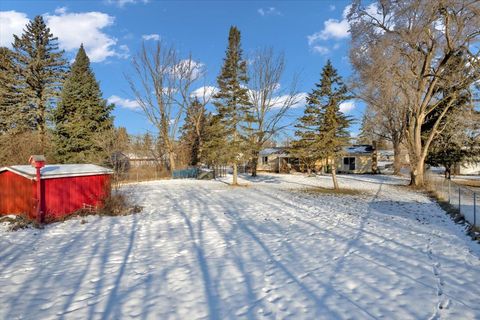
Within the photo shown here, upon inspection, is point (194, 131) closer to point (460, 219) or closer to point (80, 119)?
point (80, 119)

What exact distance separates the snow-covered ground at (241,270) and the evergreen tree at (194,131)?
2748cm

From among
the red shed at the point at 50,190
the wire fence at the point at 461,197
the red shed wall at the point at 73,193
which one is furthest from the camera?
the wire fence at the point at 461,197

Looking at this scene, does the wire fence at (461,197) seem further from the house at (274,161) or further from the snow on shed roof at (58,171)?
the house at (274,161)

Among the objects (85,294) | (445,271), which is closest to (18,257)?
(85,294)

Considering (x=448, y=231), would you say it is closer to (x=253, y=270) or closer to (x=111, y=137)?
(x=253, y=270)

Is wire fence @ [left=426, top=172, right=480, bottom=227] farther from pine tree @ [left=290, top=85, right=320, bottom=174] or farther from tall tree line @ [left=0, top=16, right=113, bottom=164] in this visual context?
tall tree line @ [left=0, top=16, right=113, bottom=164]

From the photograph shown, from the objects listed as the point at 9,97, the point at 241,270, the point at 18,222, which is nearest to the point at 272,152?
the point at 9,97

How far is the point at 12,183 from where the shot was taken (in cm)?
1056

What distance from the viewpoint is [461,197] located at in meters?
16.1

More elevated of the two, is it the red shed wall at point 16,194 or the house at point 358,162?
the house at point 358,162

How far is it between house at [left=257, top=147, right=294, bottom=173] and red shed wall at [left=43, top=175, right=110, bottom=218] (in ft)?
98.5

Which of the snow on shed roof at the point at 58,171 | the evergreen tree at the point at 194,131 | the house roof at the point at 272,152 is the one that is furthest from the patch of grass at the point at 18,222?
the house roof at the point at 272,152

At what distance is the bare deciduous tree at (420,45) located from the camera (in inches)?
707

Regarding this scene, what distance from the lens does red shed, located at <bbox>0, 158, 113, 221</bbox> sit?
31.9ft
